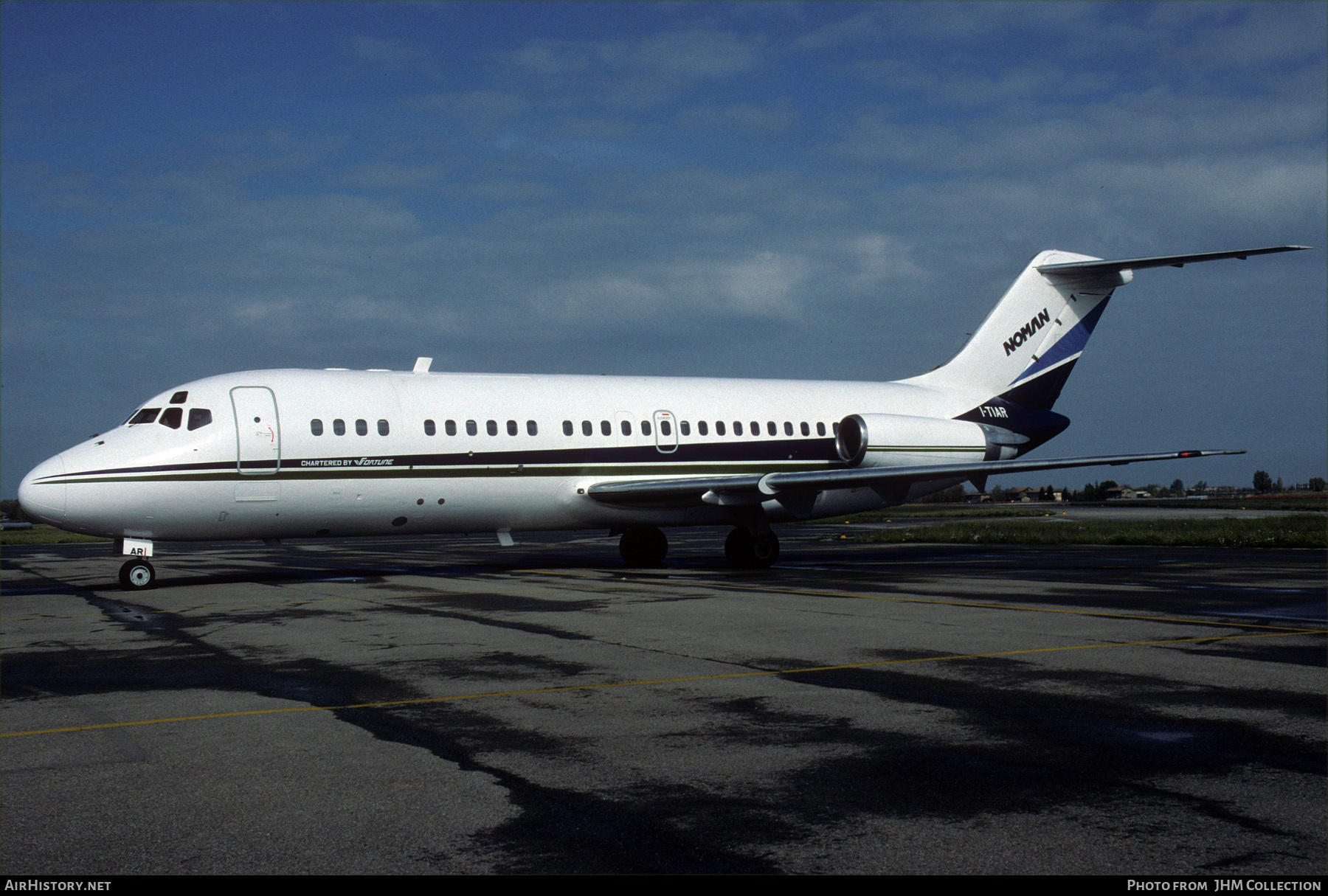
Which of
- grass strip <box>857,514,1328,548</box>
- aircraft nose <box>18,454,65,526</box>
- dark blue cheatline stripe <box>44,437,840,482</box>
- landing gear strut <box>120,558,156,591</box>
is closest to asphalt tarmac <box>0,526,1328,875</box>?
aircraft nose <box>18,454,65,526</box>

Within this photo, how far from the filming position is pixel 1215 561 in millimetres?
21359

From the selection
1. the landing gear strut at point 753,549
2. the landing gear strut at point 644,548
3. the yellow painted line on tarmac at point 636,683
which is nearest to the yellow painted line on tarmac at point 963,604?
the yellow painted line on tarmac at point 636,683

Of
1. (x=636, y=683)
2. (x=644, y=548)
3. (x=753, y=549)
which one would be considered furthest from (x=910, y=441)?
(x=636, y=683)

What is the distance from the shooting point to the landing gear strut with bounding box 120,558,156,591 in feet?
59.7

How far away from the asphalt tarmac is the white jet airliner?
360 cm

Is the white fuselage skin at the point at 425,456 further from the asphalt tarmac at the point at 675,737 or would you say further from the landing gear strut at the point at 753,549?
the asphalt tarmac at the point at 675,737

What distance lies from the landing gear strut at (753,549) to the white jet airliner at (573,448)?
0.05m

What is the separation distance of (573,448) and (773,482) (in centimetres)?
399

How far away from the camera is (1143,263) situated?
2483cm

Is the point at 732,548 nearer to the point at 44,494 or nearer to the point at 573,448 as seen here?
the point at 573,448

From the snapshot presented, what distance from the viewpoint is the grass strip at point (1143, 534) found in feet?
90.2

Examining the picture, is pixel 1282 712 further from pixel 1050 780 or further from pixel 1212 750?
pixel 1050 780

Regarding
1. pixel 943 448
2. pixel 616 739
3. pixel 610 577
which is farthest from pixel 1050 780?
pixel 943 448

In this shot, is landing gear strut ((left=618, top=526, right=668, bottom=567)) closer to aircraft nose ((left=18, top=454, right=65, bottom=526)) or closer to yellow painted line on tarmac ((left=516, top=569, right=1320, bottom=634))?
yellow painted line on tarmac ((left=516, top=569, right=1320, bottom=634))
